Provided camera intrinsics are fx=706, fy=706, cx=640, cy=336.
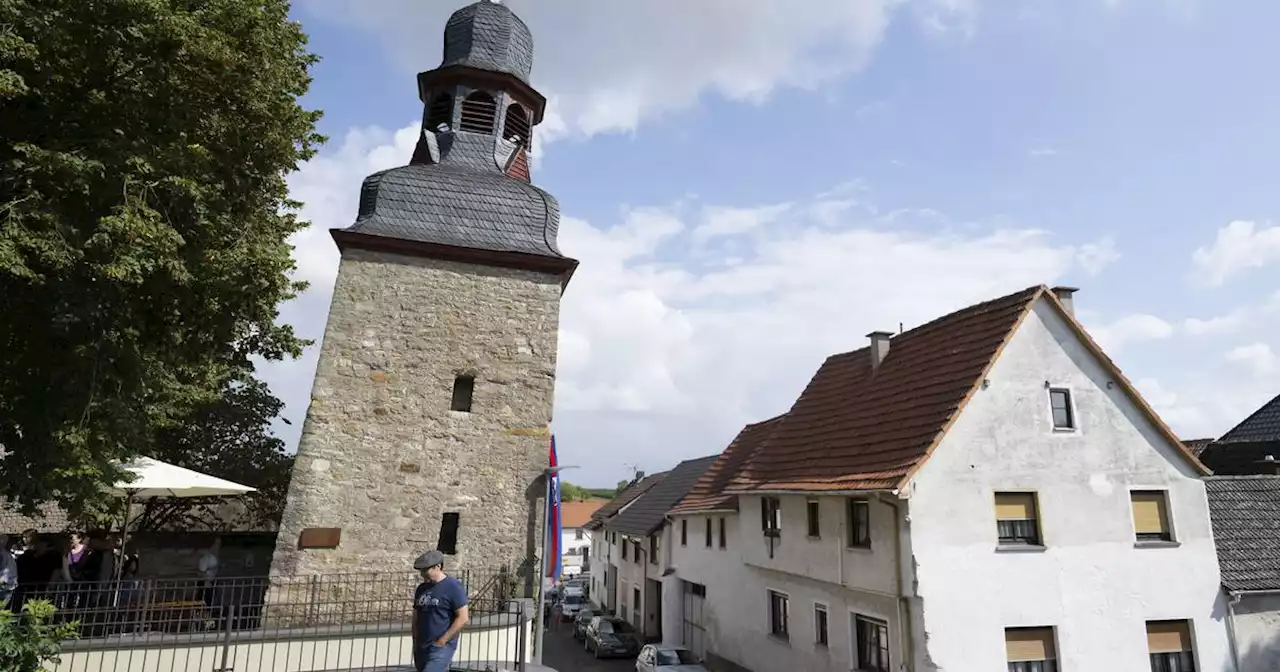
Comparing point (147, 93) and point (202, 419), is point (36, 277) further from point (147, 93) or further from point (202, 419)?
point (202, 419)

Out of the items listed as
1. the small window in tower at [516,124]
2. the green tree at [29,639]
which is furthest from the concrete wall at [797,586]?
the green tree at [29,639]

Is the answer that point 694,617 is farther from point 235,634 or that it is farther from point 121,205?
point 121,205

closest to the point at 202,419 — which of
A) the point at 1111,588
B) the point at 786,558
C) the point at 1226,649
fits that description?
the point at 786,558

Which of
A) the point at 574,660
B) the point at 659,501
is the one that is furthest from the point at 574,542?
the point at 574,660

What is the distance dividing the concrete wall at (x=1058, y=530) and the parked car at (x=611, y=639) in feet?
44.1

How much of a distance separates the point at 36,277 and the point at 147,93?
2.49 metres

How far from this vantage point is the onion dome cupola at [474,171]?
43.1ft

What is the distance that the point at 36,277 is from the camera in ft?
22.1

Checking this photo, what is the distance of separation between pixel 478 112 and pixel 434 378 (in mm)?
6106

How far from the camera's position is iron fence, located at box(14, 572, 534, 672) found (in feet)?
26.7

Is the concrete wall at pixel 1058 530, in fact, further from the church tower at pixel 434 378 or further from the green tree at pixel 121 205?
the green tree at pixel 121 205

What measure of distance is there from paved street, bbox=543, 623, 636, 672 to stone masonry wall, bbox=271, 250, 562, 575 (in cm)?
1062

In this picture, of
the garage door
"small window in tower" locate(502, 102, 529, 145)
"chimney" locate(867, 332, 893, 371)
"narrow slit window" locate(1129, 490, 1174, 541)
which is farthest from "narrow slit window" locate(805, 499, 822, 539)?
"small window in tower" locate(502, 102, 529, 145)

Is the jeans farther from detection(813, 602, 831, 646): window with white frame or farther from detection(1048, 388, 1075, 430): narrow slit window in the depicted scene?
detection(1048, 388, 1075, 430): narrow slit window
